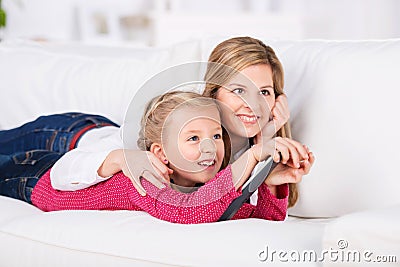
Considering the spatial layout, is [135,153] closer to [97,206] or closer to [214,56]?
[97,206]

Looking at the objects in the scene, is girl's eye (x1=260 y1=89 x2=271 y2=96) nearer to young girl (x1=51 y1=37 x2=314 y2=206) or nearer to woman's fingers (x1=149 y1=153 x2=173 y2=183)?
young girl (x1=51 y1=37 x2=314 y2=206)

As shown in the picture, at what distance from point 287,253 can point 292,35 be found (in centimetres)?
303

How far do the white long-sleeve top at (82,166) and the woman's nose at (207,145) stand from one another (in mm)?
310

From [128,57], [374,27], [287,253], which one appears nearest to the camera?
[287,253]

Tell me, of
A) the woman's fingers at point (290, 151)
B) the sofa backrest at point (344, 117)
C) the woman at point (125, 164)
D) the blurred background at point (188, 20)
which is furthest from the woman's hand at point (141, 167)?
the blurred background at point (188, 20)

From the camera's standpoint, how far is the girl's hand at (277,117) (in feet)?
4.88

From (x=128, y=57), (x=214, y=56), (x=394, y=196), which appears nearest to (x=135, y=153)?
(x=214, y=56)

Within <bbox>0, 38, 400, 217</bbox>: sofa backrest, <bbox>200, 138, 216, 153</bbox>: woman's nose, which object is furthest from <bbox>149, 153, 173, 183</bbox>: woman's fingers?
<bbox>0, 38, 400, 217</bbox>: sofa backrest

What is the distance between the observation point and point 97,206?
1585 mm

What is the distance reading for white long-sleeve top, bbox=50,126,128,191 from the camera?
5.23 ft

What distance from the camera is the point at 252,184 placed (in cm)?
138

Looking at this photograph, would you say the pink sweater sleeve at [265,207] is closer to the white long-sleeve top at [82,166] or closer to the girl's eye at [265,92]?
the girl's eye at [265,92]

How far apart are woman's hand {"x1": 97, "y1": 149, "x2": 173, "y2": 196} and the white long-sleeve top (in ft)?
0.21

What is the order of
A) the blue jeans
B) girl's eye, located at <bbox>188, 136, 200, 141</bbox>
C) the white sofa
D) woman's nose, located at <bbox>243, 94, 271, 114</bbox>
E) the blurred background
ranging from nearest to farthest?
the white sofa, girl's eye, located at <bbox>188, 136, 200, 141</bbox>, woman's nose, located at <bbox>243, 94, 271, 114</bbox>, the blue jeans, the blurred background
